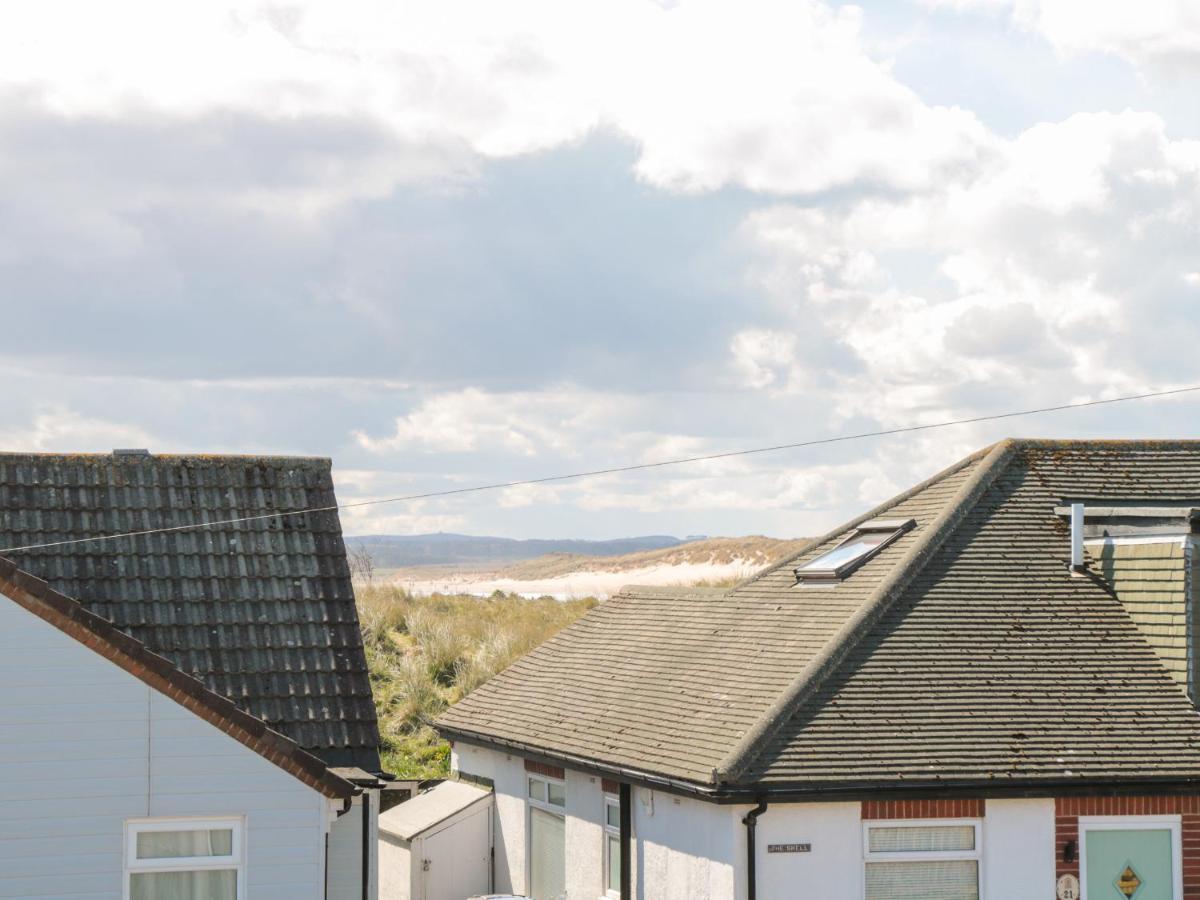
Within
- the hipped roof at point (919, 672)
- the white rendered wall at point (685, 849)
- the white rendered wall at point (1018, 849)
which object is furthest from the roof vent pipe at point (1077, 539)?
the white rendered wall at point (685, 849)

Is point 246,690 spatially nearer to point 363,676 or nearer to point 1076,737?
point 363,676

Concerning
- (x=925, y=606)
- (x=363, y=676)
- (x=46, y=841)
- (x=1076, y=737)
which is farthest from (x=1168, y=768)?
(x=46, y=841)

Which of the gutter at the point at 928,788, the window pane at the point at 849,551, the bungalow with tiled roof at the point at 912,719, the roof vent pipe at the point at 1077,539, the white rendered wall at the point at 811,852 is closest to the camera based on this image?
the gutter at the point at 928,788

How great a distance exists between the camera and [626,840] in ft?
63.8

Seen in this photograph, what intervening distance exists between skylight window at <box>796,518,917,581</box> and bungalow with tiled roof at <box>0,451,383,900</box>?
668 cm

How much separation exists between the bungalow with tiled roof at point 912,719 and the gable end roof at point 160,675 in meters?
4.18

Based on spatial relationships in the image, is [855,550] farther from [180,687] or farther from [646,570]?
[646,570]

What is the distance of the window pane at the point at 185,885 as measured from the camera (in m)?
15.0

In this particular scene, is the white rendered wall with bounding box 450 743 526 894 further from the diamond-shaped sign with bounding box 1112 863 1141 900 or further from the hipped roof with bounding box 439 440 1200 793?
the diamond-shaped sign with bounding box 1112 863 1141 900

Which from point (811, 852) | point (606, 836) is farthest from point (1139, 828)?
point (606, 836)

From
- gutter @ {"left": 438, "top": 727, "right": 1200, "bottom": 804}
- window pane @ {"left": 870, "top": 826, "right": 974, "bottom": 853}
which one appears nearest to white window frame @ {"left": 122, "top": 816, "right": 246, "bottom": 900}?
gutter @ {"left": 438, "top": 727, "right": 1200, "bottom": 804}

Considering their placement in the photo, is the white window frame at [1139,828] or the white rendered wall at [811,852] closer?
the white rendered wall at [811,852]

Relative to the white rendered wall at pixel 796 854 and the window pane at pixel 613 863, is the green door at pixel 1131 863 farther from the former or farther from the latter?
the window pane at pixel 613 863

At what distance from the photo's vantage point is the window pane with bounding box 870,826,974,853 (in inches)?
683
